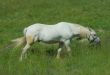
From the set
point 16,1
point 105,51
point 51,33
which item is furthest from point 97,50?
point 16,1

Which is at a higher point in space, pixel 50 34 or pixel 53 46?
pixel 50 34

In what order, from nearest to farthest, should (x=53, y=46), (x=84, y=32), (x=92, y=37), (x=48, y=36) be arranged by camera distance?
1. (x=48, y=36)
2. (x=84, y=32)
3. (x=92, y=37)
4. (x=53, y=46)

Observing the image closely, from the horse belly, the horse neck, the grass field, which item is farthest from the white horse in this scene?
the grass field

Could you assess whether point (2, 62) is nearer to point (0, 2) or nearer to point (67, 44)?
point (67, 44)

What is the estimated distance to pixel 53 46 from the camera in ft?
49.5

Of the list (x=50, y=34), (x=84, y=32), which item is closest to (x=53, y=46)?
(x=84, y=32)

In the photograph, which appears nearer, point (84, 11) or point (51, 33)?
point (51, 33)

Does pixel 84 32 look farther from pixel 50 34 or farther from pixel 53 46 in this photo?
pixel 53 46

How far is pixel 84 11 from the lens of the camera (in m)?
26.5

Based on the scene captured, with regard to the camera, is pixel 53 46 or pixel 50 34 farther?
pixel 53 46

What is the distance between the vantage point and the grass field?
11.2 m

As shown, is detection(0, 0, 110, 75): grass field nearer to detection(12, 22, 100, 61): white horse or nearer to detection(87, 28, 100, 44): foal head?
detection(87, 28, 100, 44): foal head

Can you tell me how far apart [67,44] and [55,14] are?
12.5 metres

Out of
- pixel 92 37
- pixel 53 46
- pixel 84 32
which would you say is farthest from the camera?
pixel 53 46
